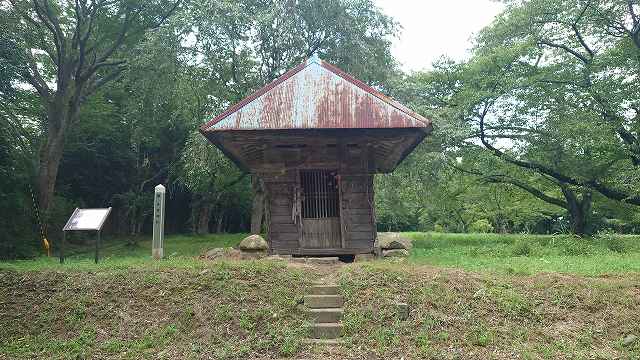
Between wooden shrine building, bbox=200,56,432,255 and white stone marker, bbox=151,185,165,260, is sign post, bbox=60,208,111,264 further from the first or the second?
wooden shrine building, bbox=200,56,432,255

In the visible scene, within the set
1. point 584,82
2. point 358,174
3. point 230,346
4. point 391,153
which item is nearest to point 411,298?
point 230,346

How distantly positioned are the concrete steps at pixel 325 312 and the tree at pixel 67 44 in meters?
14.5

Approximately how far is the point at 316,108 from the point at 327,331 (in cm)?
590

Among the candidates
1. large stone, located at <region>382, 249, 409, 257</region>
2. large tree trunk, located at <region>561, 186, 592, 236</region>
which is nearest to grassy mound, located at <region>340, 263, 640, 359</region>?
large stone, located at <region>382, 249, 409, 257</region>

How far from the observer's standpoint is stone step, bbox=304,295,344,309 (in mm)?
7797

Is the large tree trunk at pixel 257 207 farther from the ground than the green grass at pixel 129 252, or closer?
farther from the ground

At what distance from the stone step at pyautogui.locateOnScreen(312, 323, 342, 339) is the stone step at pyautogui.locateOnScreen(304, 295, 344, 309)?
621mm

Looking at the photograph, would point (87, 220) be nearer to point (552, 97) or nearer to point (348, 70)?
point (348, 70)

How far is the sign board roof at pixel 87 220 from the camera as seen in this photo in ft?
33.4

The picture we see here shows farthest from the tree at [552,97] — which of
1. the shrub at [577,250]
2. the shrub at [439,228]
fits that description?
the shrub at [439,228]

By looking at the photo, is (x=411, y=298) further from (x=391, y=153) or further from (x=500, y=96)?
(x=500, y=96)

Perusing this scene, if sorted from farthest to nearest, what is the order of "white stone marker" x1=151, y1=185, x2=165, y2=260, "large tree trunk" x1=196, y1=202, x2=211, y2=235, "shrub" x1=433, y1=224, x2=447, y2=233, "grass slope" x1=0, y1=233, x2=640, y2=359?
"shrub" x1=433, y1=224, x2=447, y2=233, "large tree trunk" x1=196, y1=202, x2=211, y2=235, "white stone marker" x1=151, y1=185, x2=165, y2=260, "grass slope" x1=0, y1=233, x2=640, y2=359

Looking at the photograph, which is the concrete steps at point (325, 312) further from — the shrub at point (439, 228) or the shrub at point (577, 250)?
the shrub at point (439, 228)

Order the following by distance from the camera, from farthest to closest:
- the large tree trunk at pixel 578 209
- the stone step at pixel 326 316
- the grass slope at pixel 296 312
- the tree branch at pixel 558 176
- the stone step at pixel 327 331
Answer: the large tree trunk at pixel 578 209 < the tree branch at pixel 558 176 < the stone step at pixel 326 316 < the stone step at pixel 327 331 < the grass slope at pixel 296 312
